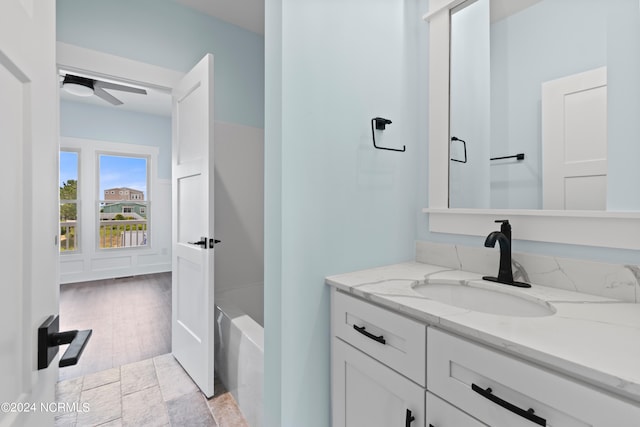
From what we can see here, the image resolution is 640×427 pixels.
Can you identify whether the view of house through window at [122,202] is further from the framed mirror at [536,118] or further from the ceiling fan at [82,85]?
the framed mirror at [536,118]

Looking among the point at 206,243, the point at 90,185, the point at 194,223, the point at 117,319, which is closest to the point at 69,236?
the point at 90,185

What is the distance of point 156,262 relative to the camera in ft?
17.6

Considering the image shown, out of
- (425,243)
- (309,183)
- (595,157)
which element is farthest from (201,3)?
(595,157)

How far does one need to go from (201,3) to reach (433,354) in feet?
9.09

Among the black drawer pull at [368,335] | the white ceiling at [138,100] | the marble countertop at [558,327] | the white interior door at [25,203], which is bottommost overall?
the black drawer pull at [368,335]

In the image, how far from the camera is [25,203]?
18.6 inches

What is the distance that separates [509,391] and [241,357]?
141 cm

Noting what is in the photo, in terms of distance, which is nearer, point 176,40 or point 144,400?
point 144,400

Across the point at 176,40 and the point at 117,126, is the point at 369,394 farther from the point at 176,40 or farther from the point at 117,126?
the point at 117,126

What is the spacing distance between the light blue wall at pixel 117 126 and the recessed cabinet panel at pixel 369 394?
5.30m

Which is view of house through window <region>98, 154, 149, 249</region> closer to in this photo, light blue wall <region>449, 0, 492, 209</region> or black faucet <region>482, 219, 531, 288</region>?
light blue wall <region>449, 0, 492, 209</region>

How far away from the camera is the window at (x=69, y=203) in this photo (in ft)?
15.2

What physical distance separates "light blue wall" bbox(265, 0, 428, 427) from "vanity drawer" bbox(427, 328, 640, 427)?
A: 0.52m

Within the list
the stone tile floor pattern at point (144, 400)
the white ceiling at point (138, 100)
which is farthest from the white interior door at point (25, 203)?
the white ceiling at point (138, 100)
